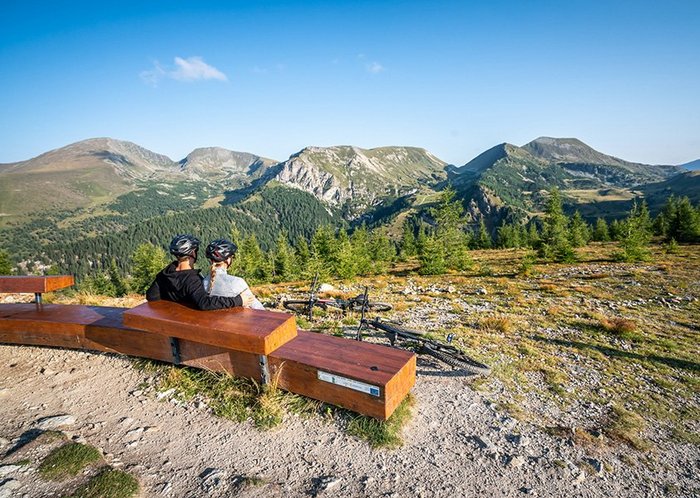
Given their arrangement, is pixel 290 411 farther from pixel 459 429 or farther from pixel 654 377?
pixel 654 377

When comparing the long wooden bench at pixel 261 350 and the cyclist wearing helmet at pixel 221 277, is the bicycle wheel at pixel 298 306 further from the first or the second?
the long wooden bench at pixel 261 350

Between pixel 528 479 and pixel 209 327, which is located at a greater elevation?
pixel 209 327

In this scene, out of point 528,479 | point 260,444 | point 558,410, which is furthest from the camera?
point 558,410

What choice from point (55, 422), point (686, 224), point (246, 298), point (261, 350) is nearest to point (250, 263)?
point (246, 298)

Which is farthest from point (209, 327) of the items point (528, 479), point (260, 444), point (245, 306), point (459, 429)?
point (528, 479)

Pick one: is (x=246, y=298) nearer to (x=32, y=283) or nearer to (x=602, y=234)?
(x=32, y=283)

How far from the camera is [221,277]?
6.06 meters

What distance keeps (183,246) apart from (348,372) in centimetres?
400

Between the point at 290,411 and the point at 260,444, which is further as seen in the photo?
the point at 290,411

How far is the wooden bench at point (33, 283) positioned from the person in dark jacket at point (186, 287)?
11.0 feet

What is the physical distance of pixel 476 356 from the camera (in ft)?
28.5

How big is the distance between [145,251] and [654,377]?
60.1m

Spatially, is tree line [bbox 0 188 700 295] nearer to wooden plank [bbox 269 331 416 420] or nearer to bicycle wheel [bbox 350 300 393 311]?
bicycle wheel [bbox 350 300 393 311]

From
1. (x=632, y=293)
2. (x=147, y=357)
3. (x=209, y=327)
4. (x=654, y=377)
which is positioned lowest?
(x=632, y=293)
